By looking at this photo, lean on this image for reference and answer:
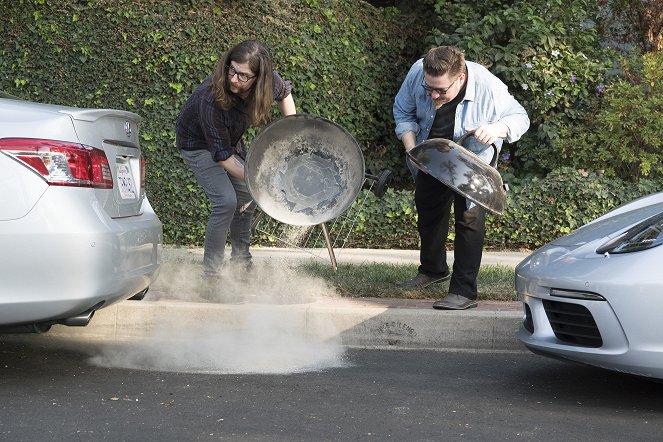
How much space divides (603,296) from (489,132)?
5.92ft

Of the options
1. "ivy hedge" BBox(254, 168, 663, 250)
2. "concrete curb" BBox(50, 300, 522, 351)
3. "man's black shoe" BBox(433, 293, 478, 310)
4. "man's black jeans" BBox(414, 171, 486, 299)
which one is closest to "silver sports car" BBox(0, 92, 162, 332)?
"concrete curb" BBox(50, 300, 522, 351)

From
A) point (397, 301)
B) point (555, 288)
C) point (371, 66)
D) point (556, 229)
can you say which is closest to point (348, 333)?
point (397, 301)

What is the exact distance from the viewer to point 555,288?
15.1 ft

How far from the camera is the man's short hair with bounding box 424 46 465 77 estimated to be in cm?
591

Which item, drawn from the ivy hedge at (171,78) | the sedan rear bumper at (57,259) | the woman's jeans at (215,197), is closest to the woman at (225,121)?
the woman's jeans at (215,197)

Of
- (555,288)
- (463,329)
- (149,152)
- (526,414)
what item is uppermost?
(555,288)

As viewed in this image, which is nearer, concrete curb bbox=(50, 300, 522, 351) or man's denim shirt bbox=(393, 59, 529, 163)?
concrete curb bbox=(50, 300, 522, 351)

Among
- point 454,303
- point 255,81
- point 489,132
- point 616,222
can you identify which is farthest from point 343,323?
point 616,222

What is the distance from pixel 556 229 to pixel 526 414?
5.08 meters

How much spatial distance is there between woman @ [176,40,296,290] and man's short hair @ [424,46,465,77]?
936mm

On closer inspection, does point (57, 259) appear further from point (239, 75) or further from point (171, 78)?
point (171, 78)

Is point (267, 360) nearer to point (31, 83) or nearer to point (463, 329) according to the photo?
point (463, 329)

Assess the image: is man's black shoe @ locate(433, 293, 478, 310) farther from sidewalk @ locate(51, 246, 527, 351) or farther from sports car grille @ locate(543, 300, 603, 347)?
sports car grille @ locate(543, 300, 603, 347)

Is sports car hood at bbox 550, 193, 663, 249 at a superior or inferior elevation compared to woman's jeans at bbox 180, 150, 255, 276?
superior
